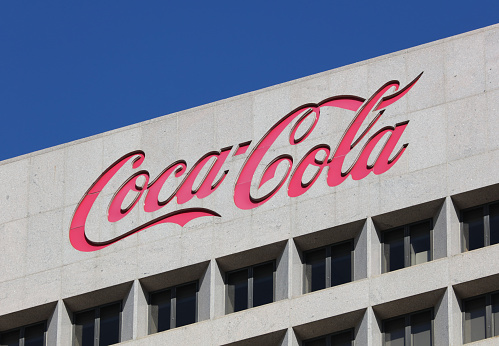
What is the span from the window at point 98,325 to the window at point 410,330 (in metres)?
8.78

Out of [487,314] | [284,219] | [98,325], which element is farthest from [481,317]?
[98,325]

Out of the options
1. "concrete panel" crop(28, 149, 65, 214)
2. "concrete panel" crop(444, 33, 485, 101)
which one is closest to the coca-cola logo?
"concrete panel" crop(28, 149, 65, 214)

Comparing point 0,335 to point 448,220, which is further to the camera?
point 0,335

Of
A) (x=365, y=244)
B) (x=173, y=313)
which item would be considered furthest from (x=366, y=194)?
(x=173, y=313)

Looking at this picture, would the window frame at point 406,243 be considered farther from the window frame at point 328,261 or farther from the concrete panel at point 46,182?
the concrete panel at point 46,182

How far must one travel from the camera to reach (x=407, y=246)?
243 feet

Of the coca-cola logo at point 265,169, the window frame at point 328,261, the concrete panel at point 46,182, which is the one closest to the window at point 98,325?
the coca-cola logo at point 265,169

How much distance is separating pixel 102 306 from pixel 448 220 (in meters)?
11.6

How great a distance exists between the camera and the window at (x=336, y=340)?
73.6 meters

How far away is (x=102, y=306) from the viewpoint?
253 feet

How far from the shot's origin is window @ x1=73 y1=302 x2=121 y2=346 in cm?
7656

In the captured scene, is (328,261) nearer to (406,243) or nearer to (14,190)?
(406,243)

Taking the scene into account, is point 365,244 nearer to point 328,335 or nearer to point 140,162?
point 328,335

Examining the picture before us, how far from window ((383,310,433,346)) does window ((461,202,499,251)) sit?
243 cm
